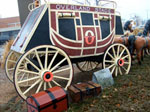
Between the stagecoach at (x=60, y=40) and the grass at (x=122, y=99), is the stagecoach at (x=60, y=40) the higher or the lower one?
the higher one

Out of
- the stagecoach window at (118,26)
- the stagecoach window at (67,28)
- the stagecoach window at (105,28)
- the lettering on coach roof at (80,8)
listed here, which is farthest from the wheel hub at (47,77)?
the stagecoach window at (118,26)

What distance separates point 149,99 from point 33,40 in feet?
8.14

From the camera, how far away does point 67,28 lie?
3559 millimetres

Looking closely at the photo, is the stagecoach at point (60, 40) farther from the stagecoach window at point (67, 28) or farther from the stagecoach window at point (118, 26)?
the stagecoach window at point (118, 26)

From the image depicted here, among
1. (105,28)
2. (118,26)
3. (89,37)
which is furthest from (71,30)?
(118,26)

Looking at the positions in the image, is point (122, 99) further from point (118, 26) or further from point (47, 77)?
point (118, 26)

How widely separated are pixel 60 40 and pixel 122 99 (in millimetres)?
1738

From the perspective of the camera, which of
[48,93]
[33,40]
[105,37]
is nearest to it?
[48,93]

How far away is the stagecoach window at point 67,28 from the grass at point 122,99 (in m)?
1.43

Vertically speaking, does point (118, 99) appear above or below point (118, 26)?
below

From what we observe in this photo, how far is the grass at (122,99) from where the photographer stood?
270 cm

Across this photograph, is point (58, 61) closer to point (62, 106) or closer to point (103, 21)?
point (62, 106)

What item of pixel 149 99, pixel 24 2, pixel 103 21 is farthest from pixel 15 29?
pixel 149 99

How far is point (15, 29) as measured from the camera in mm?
22875
